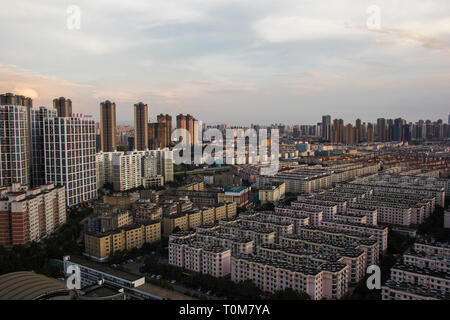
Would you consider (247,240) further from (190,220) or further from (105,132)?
(105,132)

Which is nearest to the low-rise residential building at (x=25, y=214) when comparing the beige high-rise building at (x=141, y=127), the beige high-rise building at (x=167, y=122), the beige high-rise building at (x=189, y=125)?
the beige high-rise building at (x=141, y=127)

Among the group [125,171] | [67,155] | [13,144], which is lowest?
[125,171]

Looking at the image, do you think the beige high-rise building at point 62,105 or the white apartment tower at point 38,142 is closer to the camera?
the white apartment tower at point 38,142

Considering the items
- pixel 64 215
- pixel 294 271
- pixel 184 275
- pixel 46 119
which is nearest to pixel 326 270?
pixel 294 271

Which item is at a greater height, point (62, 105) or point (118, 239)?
point (62, 105)

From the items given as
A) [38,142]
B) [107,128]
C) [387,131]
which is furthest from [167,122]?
[387,131]

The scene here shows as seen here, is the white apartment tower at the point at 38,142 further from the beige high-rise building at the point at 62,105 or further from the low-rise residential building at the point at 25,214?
the beige high-rise building at the point at 62,105
